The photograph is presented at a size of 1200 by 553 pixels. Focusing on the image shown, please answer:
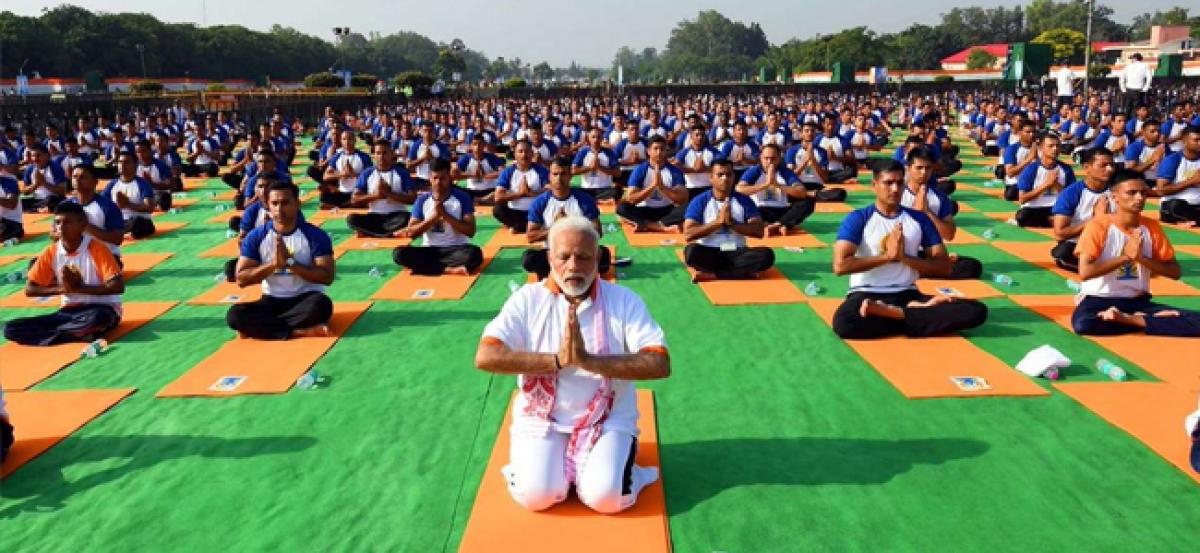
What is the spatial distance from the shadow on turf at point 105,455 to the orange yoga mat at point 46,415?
0.08 metres

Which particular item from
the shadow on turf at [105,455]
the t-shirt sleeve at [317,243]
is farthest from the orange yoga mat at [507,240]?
the shadow on turf at [105,455]

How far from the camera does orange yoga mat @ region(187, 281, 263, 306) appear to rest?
7.55 m

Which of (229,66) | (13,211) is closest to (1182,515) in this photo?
(13,211)

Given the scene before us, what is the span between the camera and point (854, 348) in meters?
5.80

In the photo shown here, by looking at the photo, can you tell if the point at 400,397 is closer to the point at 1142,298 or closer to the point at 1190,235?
the point at 1142,298

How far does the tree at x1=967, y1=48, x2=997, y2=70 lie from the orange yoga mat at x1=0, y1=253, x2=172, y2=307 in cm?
8291

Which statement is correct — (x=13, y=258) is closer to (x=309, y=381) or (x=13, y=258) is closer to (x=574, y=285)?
(x=309, y=381)

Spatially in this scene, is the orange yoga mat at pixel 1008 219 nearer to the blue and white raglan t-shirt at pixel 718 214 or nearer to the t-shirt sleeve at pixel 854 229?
the blue and white raglan t-shirt at pixel 718 214

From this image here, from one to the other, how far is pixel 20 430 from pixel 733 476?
13.8ft

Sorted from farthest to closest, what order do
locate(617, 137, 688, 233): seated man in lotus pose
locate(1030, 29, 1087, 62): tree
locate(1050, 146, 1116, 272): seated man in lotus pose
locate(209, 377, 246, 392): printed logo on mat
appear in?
locate(1030, 29, 1087, 62): tree, locate(617, 137, 688, 233): seated man in lotus pose, locate(1050, 146, 1116, 272): seated man in lotus pose, locate(209, 377, 246, 392): printed logo on mat

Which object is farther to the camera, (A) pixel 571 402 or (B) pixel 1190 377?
(B) pixel 1190 377

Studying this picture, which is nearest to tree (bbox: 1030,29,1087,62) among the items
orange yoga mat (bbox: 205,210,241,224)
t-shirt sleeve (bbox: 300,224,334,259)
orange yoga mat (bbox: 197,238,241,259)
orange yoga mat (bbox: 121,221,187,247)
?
orange yoga mat (bbox: 205,210,241,224)

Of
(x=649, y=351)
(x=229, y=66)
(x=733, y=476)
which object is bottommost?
(x=733, y=476)

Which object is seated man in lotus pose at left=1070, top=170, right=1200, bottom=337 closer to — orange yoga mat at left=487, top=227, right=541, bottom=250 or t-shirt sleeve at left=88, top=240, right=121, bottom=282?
orange yoga mat at left=487, top=227, right=541, bottom=250
